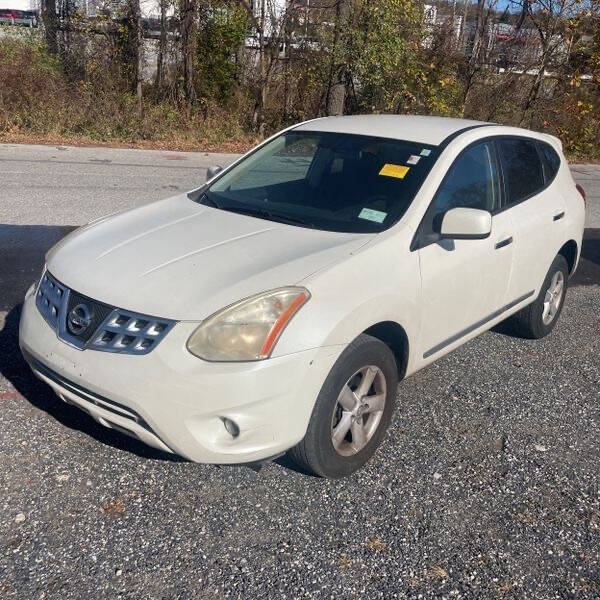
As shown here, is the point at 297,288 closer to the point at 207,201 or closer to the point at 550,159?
the point at 207,201

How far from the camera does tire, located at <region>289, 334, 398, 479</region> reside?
10.3ft

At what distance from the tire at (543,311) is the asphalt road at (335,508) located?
64cm

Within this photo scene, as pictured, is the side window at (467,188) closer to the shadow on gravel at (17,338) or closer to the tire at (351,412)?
the tire at (351,412)

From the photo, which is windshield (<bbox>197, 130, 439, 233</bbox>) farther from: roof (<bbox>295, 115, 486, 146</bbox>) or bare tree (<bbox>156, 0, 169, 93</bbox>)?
bare tree (<bbox>156, 0, 169, 93</bbox>)

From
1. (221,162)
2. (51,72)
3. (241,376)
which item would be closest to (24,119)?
(51,72)

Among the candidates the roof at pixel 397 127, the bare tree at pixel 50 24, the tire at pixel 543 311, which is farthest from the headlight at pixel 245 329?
the bare tree at pixel 50 24

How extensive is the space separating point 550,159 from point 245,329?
3.41 metres

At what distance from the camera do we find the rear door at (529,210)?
4.57 meters

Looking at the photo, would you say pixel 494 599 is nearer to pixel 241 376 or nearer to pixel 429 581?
pixel 429 581

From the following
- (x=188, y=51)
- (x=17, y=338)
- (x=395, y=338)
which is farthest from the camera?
(x=188, y=51)

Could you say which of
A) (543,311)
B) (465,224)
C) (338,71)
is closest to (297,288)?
(465,224)

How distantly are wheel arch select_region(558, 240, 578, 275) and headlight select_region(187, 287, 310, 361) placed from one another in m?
3.08

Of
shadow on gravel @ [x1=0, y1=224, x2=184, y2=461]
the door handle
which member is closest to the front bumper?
shadow on gravel @ [x1=0, y1=224, x2=184, y2=461]

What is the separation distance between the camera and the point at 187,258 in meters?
3.38
